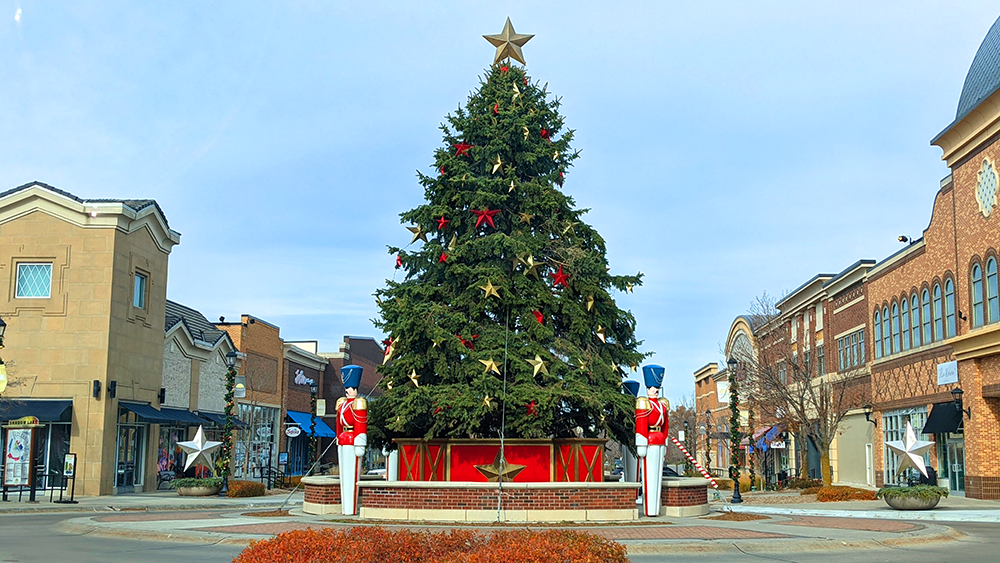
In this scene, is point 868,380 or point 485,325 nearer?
point 485,325

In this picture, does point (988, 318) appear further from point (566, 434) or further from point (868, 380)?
point (566, 434)

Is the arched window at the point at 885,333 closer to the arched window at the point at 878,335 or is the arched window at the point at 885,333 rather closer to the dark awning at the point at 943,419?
the arched window at the point at 878,335

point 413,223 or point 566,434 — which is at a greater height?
point 413,223

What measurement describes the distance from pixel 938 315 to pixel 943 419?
14.9 ft

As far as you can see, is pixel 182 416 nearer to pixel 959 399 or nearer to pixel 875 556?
pixel 959 399

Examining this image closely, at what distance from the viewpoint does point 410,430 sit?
24344 mm

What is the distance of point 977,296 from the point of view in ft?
116

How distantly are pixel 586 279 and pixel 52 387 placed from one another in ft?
72.1

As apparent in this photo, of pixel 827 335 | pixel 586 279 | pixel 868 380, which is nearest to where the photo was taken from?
pixel 586 279

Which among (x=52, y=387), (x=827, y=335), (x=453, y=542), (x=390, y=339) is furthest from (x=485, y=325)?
(x=827, y=335)

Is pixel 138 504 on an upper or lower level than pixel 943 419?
lower

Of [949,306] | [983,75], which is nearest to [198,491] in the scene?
[949,306]

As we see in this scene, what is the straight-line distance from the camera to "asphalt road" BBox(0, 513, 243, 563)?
14.7 meters

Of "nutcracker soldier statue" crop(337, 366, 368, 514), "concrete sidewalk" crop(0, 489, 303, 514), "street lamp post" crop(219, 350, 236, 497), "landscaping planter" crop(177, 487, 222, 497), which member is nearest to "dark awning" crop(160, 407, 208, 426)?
"street lamp post" crop(219, 350, 236, 497)
